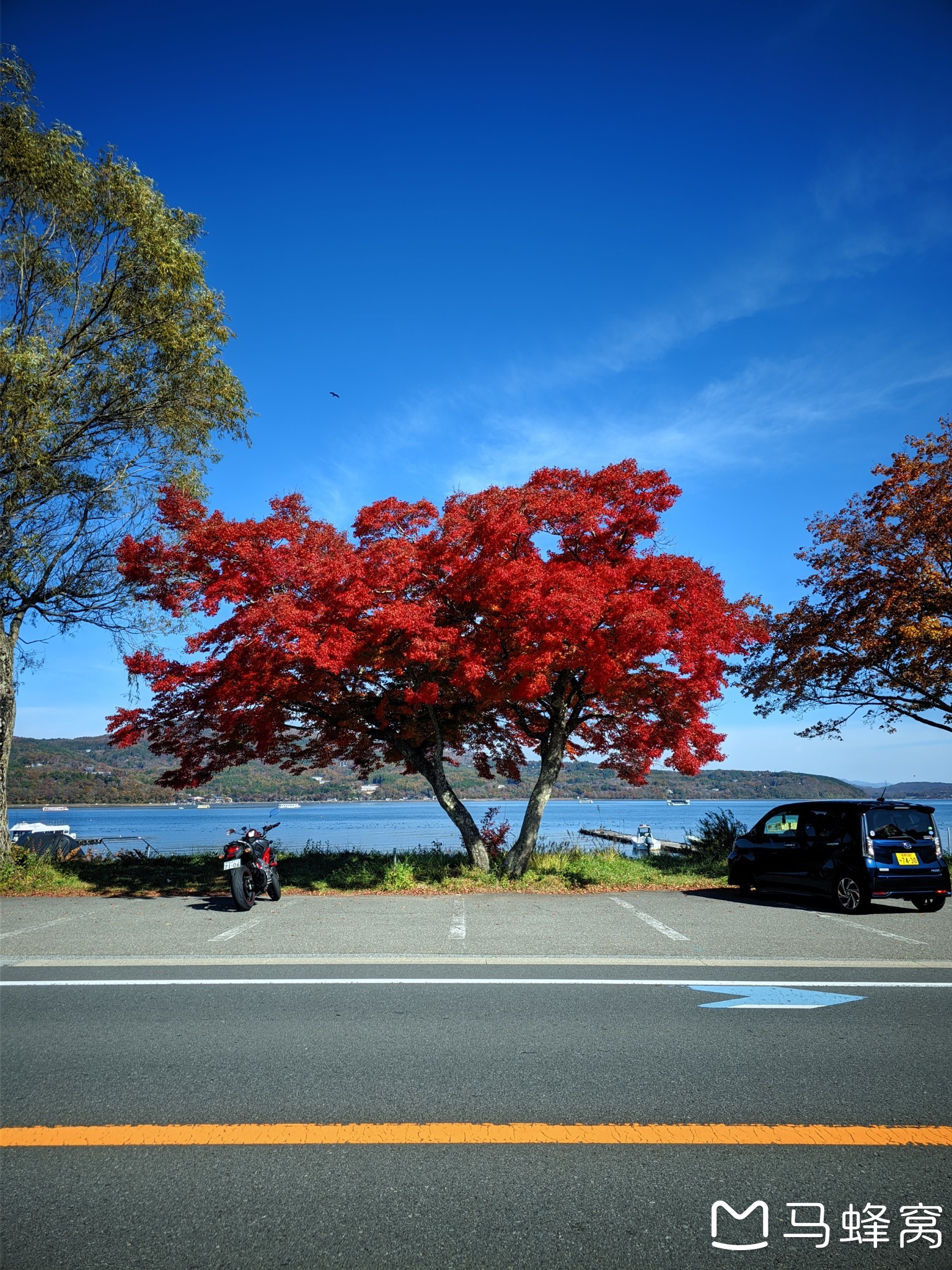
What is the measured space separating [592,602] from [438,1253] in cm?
953

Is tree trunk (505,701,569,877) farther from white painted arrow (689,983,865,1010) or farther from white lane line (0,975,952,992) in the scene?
white painted arrow (689,983,865,1010)

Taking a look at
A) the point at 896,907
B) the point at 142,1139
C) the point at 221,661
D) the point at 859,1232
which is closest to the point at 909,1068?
the point at 859,1232

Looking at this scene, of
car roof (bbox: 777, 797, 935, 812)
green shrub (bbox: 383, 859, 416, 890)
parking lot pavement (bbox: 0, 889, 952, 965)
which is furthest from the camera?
green shrub (bbox: 383, 859, 416, 890)

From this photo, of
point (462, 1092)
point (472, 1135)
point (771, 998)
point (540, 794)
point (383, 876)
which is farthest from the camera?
point (540, 794)

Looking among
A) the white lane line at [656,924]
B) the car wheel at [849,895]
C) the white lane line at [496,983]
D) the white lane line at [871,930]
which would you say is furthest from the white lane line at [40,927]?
the car wheel at [849,895]

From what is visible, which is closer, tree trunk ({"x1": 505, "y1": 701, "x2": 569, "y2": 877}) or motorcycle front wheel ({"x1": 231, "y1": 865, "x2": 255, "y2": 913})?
motorcycle front wheel ({"x1": 231, "y1": 865, "x2": 255, "y2": 913})

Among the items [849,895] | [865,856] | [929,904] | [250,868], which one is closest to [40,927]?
[250,868]

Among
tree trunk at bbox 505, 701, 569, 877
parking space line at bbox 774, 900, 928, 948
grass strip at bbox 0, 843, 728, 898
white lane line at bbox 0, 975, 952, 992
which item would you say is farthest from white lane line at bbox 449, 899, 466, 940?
parking space line at bbox 774, 900, 928, 948

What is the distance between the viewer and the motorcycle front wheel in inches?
428

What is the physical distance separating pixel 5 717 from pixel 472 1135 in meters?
13.9

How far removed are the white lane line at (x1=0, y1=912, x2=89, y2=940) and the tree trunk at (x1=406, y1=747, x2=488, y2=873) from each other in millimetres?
6969

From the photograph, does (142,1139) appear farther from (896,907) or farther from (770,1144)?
(896,907)

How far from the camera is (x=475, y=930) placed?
30.5 ft

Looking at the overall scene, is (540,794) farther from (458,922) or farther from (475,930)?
(475,930)
